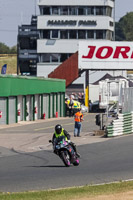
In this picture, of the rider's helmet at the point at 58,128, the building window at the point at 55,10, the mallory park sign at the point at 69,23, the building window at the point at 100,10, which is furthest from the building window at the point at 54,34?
the rider's helmet at the point at 58,128

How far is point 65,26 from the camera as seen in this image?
305ft

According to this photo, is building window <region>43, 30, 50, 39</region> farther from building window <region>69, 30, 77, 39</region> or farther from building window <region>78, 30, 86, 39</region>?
building window <region>78, 30, 86, 39</region>

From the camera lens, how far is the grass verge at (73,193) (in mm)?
12820

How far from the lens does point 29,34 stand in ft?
317

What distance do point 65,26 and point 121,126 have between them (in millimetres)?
63634

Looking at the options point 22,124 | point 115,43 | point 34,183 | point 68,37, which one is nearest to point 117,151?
point 34,183

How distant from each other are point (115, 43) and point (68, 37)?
3481 cm

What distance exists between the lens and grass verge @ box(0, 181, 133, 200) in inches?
505

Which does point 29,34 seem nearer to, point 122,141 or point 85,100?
point 85,100

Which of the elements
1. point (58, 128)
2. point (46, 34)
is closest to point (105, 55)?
point (46, 34)

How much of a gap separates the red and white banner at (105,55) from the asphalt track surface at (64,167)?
2966 centimetres

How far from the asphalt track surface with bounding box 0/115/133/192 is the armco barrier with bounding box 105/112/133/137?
1217 mm

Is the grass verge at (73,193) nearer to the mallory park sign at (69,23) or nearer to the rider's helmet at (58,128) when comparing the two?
the rider's helmet at (58,128)

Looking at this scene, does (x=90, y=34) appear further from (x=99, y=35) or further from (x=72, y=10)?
(x=72, y=10)
